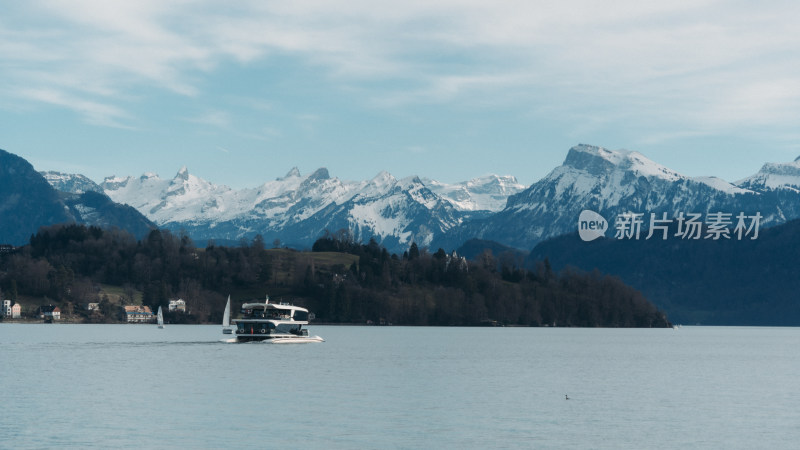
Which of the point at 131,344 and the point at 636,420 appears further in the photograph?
the point at 131,344

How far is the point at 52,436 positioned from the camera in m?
67.8

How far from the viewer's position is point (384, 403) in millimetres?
90375

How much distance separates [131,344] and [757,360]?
409ft

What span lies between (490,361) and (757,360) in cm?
5666

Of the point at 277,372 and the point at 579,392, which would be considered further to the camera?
the point at 277,372

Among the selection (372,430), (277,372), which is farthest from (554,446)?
(277,372)

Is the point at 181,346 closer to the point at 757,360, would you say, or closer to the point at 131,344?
the point at 131,344

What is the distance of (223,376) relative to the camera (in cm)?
11706

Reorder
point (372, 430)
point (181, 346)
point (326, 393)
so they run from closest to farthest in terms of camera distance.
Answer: point (372, 430) → point (326, 393) → point (181, 346)

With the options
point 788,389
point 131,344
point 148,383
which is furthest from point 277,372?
point 131,344

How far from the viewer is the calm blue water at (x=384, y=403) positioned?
69.6 m

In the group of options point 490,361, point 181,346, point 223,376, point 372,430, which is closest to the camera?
point 372,430

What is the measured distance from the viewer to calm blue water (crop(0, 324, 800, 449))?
69.6 meters

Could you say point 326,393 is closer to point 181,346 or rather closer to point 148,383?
point 148,383
